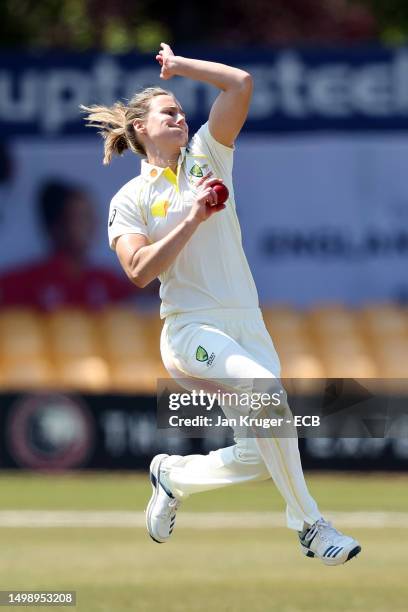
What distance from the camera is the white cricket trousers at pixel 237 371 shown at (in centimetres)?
636

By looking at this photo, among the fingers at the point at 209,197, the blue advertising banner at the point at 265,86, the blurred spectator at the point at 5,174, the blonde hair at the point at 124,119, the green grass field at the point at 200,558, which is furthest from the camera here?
the blurred spectator at the point at 5,174

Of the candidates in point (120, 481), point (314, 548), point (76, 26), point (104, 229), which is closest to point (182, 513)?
point (120, 481)

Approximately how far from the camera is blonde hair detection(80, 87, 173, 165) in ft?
21.7

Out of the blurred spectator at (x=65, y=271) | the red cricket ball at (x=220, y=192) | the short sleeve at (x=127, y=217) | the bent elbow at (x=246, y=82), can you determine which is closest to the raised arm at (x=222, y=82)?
the bent elbow at (x=246, y=82)

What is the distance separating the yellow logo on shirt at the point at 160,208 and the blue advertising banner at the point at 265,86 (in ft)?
21.7

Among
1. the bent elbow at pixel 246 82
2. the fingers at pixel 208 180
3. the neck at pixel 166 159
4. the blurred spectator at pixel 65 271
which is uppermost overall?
the bent elbow at pixel 246 82

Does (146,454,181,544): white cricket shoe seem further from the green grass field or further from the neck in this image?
the neck

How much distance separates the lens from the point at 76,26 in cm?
1934

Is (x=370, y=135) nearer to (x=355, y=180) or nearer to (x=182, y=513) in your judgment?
(x=355, y=180)

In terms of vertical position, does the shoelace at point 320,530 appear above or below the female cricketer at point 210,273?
below

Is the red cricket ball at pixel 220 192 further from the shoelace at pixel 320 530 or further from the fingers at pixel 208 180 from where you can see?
the shoelace at pixel 320 530

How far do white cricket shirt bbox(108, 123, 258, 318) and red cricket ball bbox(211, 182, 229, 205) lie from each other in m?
0.31

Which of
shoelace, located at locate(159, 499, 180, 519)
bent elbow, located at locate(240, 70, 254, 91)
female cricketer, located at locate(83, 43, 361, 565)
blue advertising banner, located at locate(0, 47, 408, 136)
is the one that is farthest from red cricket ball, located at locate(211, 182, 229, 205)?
blue advertising banner, located at locate(0, 47, 408, 136)

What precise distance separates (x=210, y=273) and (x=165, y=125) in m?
0.62
